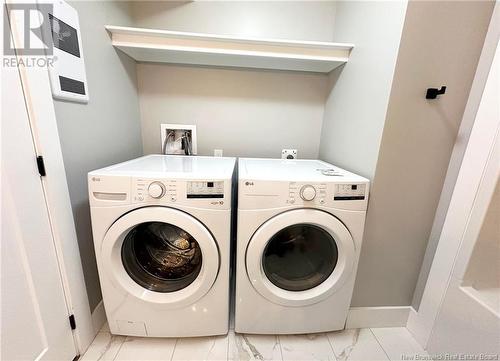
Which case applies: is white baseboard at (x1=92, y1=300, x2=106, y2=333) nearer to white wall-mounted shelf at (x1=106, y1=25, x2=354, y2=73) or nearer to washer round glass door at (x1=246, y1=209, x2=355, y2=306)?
washer round glass door at (x1=246, y1=209, x2=355, y2=306)

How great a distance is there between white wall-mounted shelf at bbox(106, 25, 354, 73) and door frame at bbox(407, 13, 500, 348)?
0.70 m

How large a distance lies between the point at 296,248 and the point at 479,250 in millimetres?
770

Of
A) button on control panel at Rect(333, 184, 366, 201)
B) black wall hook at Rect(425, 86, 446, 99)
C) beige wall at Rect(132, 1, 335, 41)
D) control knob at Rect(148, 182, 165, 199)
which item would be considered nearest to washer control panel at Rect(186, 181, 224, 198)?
control knob at Rect(148, 182, 165, 199)

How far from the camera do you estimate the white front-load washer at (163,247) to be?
0.84m

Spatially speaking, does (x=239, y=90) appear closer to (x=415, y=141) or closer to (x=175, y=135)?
(x=175, y=135)

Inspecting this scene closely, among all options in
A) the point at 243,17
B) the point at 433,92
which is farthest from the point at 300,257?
the point at 243,17

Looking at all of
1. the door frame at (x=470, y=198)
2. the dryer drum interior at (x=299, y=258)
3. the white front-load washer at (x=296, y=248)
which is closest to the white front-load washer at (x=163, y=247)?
the white front-load washer at (x=296, y=248)

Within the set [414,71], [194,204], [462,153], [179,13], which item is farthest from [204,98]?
[462,153]

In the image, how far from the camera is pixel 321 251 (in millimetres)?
1056

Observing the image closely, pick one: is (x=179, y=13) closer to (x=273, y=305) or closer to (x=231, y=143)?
(x=231, y=143)

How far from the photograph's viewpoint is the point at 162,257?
1080 mm

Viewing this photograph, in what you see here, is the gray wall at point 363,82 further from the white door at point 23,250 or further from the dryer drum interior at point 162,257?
the white door at point 23,250

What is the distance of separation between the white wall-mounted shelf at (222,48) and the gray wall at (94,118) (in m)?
0.10

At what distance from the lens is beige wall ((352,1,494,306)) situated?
2.69 feet
